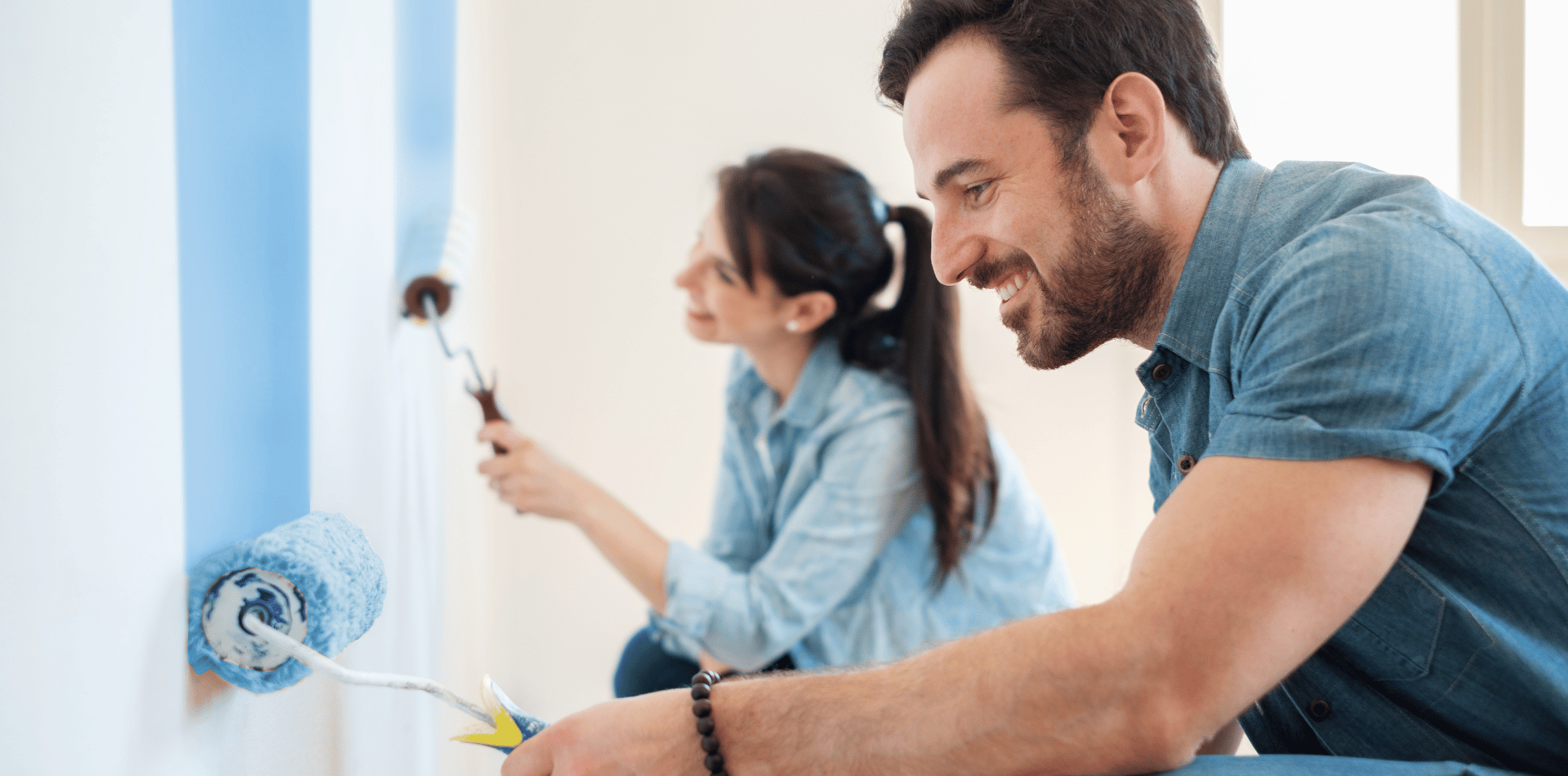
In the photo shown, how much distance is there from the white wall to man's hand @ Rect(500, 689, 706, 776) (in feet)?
3.87

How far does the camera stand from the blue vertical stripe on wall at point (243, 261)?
0.49m

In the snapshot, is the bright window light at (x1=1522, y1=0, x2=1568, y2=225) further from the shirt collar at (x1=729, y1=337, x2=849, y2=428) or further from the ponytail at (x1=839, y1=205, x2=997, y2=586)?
the shirt collar at (x1=729, y1=337, x2=849, y2=428)

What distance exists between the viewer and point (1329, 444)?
19.7 inches

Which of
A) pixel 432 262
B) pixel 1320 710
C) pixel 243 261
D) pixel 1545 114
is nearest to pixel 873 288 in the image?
pixel 432 262

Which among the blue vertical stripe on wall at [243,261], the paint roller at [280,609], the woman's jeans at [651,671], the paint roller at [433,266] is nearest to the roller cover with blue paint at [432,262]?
the paint roller at [433,266]

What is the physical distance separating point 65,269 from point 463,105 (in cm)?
111

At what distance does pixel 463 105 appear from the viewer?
1.42 m

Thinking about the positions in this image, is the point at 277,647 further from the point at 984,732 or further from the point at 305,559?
the point at 984,732

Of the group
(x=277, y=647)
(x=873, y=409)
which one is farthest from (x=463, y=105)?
(x=277, y=647)

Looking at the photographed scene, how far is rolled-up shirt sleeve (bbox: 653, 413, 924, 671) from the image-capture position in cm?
114

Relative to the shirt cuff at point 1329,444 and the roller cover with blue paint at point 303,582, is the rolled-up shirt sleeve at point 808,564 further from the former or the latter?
the shirt cuff at point 1329,444

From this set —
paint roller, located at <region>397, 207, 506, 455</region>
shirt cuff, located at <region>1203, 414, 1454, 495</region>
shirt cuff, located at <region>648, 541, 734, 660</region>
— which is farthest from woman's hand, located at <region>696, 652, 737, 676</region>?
shirt cuff, located at <region>1203, 414, 1454, 495</region>

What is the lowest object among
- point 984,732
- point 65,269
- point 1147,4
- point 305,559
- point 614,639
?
point 614,639

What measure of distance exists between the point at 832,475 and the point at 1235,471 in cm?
70
